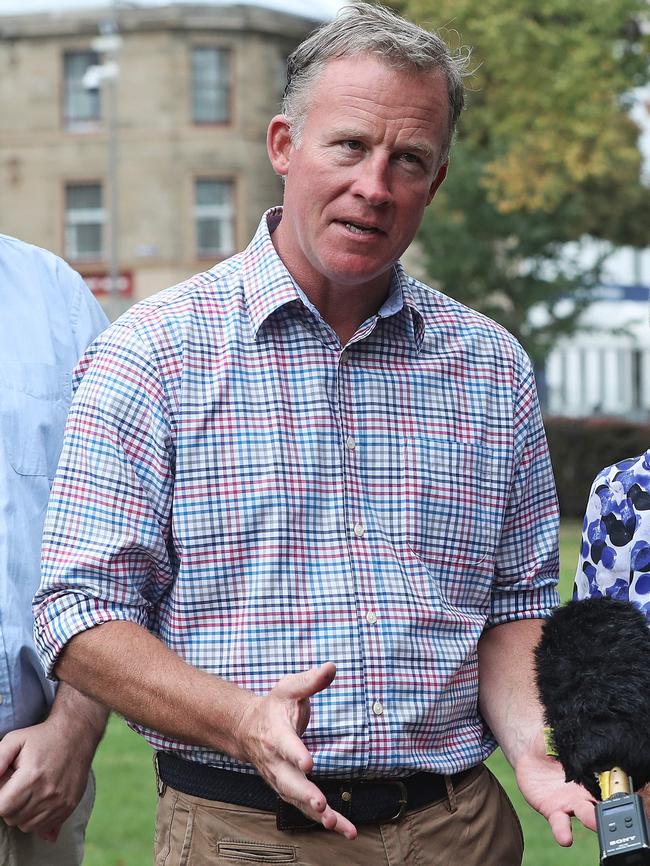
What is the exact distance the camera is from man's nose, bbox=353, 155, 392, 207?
3158 millimetres

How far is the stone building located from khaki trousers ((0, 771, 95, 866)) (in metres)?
34.7

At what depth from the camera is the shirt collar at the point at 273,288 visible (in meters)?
3.29

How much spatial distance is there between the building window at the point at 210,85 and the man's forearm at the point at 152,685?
37078 millimetres

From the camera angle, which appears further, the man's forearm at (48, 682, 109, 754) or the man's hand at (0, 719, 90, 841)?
the man's forearm at (48, 682, 109, 754)

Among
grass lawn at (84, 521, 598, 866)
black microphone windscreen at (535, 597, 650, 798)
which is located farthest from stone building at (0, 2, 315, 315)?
black microphone windscreen at (535, 597, 650, 798)

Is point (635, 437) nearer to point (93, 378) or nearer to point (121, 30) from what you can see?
point (121, 30)

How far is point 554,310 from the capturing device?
3155 cm

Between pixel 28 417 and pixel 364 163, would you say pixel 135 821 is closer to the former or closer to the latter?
pixel 28 417

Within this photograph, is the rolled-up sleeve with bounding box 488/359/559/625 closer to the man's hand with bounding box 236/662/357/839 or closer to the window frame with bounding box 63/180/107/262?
the man's hand with bounding box 236/662/357/839

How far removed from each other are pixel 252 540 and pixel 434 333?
71cm

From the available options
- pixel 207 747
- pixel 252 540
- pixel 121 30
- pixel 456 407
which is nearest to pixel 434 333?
pixel 456 407

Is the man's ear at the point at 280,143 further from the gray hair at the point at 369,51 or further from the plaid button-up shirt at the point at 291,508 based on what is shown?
the plaid button-up shirt at the point at 291,508

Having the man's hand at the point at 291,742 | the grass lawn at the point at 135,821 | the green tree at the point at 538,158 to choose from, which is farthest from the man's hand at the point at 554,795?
the green tree at the point at 538,158

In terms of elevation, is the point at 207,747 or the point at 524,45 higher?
the point at 524,45
